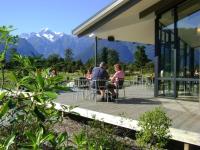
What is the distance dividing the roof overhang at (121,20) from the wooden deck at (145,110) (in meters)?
2.41

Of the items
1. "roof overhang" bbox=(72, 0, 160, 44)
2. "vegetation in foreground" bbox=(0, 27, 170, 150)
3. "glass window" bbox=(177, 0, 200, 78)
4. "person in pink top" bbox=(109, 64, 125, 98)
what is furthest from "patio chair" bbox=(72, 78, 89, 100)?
"vegetation in foreground" bbox=(0, 27, 170, 150)

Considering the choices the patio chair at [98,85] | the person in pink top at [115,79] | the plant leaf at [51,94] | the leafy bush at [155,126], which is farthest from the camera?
the person in pink top at [115,79]

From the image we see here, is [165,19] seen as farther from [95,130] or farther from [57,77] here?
[57,77]

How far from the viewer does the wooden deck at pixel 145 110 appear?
695 centimetres

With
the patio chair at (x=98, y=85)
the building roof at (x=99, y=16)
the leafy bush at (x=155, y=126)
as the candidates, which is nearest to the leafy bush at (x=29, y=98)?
the leafy bush at (x=155, y=126)

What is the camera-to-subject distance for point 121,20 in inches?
536

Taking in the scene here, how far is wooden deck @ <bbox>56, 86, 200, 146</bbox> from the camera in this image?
695 cm

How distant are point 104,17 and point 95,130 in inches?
257

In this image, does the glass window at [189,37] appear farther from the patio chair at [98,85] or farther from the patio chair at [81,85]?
the patio chair at [81,85]

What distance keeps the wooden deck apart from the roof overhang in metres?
2.41

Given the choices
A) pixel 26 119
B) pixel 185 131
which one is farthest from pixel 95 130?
pixel 26 119

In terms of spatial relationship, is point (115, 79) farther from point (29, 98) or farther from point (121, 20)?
point (29, 98)

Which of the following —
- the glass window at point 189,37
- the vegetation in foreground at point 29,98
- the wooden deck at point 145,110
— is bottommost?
the wooden deck at point 145,110

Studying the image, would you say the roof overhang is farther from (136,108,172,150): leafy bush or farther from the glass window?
(136,108,172,150): leafy bush
